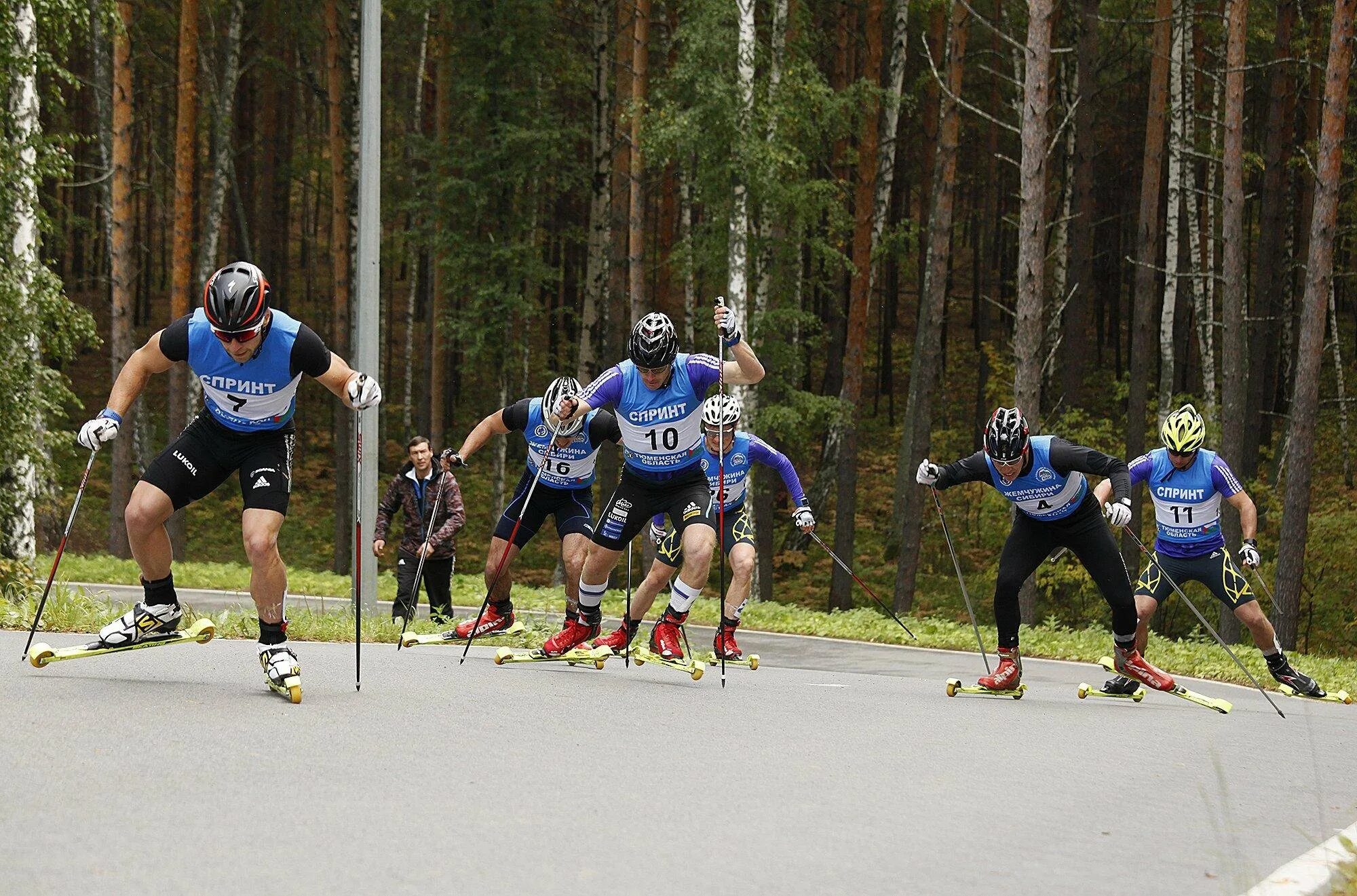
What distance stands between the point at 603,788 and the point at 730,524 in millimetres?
6537

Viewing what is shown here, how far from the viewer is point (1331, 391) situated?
37344 mm

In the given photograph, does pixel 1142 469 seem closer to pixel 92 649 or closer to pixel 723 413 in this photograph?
pixel 723 413

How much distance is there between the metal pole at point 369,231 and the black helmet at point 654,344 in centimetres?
529

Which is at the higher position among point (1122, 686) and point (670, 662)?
point (670, 662)

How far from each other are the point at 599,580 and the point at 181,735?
4.52 m

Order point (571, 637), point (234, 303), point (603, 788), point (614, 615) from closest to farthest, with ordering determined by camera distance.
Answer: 1. point (603, 788)
2. point (234, 303)
3. point (571, 637)
4. point (614, 615)

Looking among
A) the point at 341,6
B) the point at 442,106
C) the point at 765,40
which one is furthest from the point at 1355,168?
the point at 341,6

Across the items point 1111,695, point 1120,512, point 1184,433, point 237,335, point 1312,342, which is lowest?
point 1111,695

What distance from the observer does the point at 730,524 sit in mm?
12328

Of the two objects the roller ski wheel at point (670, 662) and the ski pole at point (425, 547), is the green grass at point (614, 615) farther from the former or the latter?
the roller ski wheel at point (670, 662)

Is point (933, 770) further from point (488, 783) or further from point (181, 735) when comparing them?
point (181, 735)

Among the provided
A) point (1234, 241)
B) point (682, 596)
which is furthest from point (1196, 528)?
point (1234, 241)

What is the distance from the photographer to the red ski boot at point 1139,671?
1088 cm

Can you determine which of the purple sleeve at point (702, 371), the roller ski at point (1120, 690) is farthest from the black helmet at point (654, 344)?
the roller ski at point (1120, 690)
